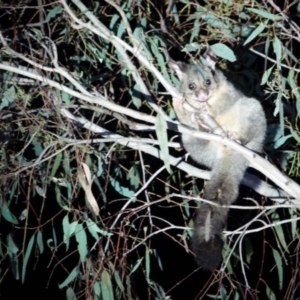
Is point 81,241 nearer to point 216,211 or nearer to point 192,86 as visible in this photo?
point 216,211

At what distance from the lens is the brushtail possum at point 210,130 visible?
3.13m

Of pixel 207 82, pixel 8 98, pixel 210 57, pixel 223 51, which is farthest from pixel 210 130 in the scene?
pixel 8 98

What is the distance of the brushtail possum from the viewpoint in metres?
3.13

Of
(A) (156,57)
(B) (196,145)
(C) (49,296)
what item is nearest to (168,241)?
(C) (49,296)

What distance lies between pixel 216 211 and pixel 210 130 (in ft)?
1.12

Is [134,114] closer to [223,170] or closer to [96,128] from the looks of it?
[96,128]

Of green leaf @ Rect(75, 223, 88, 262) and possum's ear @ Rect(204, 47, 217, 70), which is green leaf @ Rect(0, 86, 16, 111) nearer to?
green leaf @ Rect(75, 223, 88, 262)

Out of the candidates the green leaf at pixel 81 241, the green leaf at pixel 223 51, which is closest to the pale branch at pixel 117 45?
the green leaf at pixel 223 51

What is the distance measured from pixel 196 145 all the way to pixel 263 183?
17.5 inches

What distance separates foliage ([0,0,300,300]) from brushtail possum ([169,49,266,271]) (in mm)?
78

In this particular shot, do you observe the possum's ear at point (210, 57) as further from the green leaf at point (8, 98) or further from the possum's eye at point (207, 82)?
the green leaf at point (8, 98)

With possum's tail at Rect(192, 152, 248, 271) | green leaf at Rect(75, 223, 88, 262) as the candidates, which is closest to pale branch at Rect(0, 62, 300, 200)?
possum's tail at Rect(192, 152, 248, 271)

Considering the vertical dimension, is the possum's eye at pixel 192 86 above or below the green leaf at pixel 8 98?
below

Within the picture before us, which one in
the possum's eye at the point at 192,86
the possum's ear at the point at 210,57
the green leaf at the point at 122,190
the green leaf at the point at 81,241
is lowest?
the green leaf at the point at 122,190
